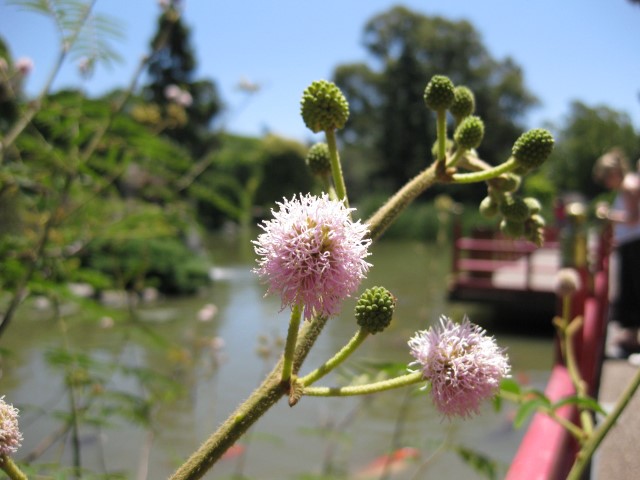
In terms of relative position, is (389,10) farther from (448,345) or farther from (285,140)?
(448,345)

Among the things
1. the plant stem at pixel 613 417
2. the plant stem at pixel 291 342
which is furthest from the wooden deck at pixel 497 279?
the plant stem at pixel 291 342

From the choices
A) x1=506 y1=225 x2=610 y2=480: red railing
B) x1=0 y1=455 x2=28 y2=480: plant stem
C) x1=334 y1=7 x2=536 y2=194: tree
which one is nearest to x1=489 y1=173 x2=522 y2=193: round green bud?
x1=0 y1=455 x2=28 y2=480: plant stem

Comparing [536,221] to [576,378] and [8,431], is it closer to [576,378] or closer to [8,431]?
[8,431]

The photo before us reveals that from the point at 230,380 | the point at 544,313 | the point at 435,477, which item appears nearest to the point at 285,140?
the point at 544,313

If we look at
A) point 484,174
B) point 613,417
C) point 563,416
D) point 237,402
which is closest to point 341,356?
point 484,174

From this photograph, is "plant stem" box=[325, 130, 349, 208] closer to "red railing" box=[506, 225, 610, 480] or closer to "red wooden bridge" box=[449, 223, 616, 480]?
"red wooden bridge" box=[449, 223, 616, 480]
